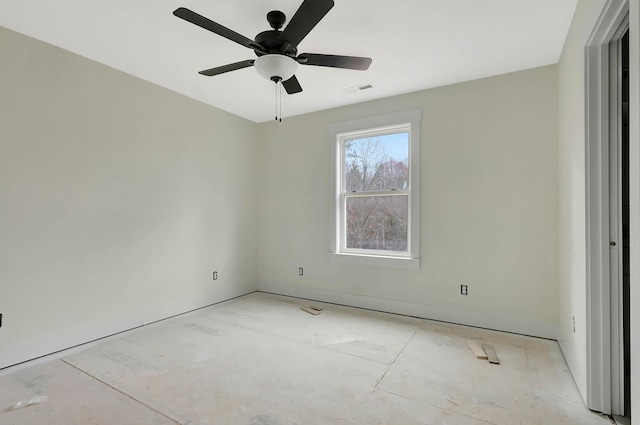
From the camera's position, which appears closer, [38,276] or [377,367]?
[377,367]

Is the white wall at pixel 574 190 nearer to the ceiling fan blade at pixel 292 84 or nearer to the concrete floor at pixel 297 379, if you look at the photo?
the concrete floor at pixel 297 379

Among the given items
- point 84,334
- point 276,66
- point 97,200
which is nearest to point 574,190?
point 276,66

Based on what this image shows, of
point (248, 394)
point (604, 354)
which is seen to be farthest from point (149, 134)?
point (604, 354)

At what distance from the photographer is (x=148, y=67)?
305 centimetres

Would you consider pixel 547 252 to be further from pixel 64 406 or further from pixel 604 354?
pixel 64 406

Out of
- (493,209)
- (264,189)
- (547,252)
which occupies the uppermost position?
(264,189)

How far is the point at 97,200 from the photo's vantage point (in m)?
2.97

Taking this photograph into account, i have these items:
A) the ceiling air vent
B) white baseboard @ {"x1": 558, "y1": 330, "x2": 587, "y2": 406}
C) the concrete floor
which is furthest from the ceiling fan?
white baseboard @ {"x1": 558, "y1": 330, "x2": 587, "y2": 406}

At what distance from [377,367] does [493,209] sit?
76.9 inches

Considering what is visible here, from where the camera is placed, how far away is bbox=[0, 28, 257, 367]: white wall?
2.48 metres

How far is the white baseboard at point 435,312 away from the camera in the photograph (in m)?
3.02

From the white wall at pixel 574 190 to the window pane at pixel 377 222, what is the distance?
1.51 metres

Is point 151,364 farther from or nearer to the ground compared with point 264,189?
nearer to the ground

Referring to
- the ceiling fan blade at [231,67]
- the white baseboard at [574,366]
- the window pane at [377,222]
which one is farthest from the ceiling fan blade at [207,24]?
the white baseboard at [574,366]
